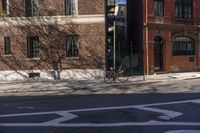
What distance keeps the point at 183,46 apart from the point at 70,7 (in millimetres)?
9967

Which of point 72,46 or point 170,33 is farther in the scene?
point 170,33

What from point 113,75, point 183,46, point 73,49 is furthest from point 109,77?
point 183,46

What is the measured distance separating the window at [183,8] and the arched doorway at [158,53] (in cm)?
275

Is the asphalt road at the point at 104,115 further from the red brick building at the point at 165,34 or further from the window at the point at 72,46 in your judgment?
the red brick building at the point at 165,34

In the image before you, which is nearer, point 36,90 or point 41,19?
point 36,90

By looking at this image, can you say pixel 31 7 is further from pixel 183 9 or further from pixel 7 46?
pixel 183 9

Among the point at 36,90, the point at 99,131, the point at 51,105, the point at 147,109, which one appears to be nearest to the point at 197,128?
the point at 99,131

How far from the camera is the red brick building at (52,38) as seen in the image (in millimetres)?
28875

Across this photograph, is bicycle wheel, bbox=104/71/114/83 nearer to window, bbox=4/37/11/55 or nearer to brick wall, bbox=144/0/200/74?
brick wall, bbox=144/0/200/74

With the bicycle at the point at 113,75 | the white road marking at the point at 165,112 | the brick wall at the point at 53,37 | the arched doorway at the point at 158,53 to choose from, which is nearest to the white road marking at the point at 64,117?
the white road marking at the point at 165,112

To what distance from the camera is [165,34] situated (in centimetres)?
3256

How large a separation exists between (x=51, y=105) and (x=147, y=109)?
3454 mm

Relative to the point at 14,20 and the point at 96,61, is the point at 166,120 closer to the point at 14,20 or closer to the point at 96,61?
the point at 96,61

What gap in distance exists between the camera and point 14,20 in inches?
1151
